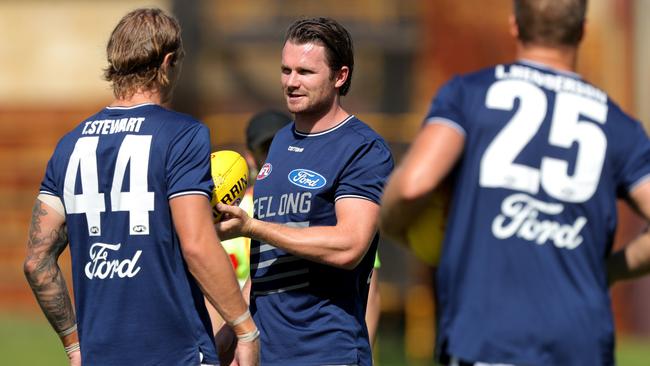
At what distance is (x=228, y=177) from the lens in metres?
4.96

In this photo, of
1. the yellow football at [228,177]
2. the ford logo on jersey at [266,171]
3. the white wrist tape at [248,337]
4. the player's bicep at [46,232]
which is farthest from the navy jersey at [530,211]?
the player's bicep at [46,232]

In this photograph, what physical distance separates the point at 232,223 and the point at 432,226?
3.21 feet

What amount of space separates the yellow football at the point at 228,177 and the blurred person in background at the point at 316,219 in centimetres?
15

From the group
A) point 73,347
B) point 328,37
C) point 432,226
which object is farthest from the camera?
point 328,37

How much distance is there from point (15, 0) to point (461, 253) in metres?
16.8

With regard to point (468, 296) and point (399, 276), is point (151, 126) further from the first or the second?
point (399, 276)

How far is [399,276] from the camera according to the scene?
47.2 ft

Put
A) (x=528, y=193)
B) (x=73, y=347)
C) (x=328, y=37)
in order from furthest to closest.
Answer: (x=328, y=37), (x=73, y=347), (x=528, y=193)

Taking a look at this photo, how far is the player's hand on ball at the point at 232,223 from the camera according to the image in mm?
4672

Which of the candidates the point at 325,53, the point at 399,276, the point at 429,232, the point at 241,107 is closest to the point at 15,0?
the point at 241,107

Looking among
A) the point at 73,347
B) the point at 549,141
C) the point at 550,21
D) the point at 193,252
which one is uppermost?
the point at 550,21

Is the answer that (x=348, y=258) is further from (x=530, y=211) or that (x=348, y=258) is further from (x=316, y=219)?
(x=530, y=211)

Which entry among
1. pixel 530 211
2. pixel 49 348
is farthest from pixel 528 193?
pixel 49 348

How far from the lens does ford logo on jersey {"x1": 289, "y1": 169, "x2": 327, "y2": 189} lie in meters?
4.98
